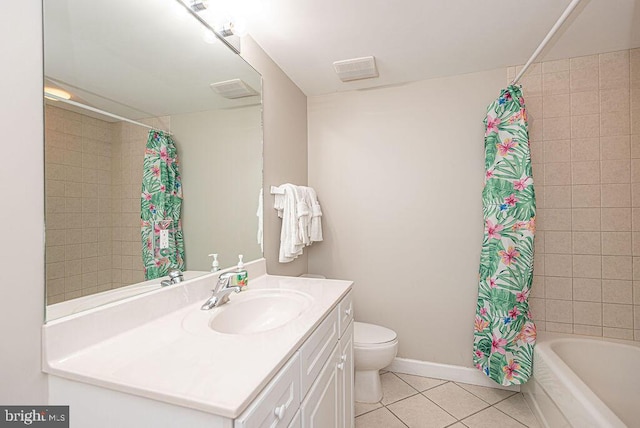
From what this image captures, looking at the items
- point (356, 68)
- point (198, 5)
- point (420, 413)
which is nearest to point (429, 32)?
point (356, 68)

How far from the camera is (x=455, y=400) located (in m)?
1.99

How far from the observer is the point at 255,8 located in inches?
59.7

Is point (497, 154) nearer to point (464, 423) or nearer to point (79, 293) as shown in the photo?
point (464, 423)

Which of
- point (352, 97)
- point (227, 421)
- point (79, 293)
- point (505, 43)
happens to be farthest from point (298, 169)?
point (227, 421)

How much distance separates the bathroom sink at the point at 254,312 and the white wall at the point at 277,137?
50cm

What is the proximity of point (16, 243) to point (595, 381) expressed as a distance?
109 inches

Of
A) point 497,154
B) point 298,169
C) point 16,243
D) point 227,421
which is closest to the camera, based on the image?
point 227,421

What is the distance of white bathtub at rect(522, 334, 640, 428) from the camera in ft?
4.79

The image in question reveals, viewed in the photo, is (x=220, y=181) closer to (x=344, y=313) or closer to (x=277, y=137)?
(x=277, y=137)

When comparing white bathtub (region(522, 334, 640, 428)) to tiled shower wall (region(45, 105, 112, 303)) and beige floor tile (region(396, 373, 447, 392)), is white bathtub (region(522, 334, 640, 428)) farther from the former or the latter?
tiled shower wall (region(45, 105, 112, 303))

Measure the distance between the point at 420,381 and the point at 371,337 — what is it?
62 cm

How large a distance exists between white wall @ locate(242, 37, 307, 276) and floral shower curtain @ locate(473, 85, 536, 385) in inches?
53.8

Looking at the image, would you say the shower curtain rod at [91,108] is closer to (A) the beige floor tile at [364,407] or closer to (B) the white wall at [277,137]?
(B) the white wall at [277,137]

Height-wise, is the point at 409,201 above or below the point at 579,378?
above
